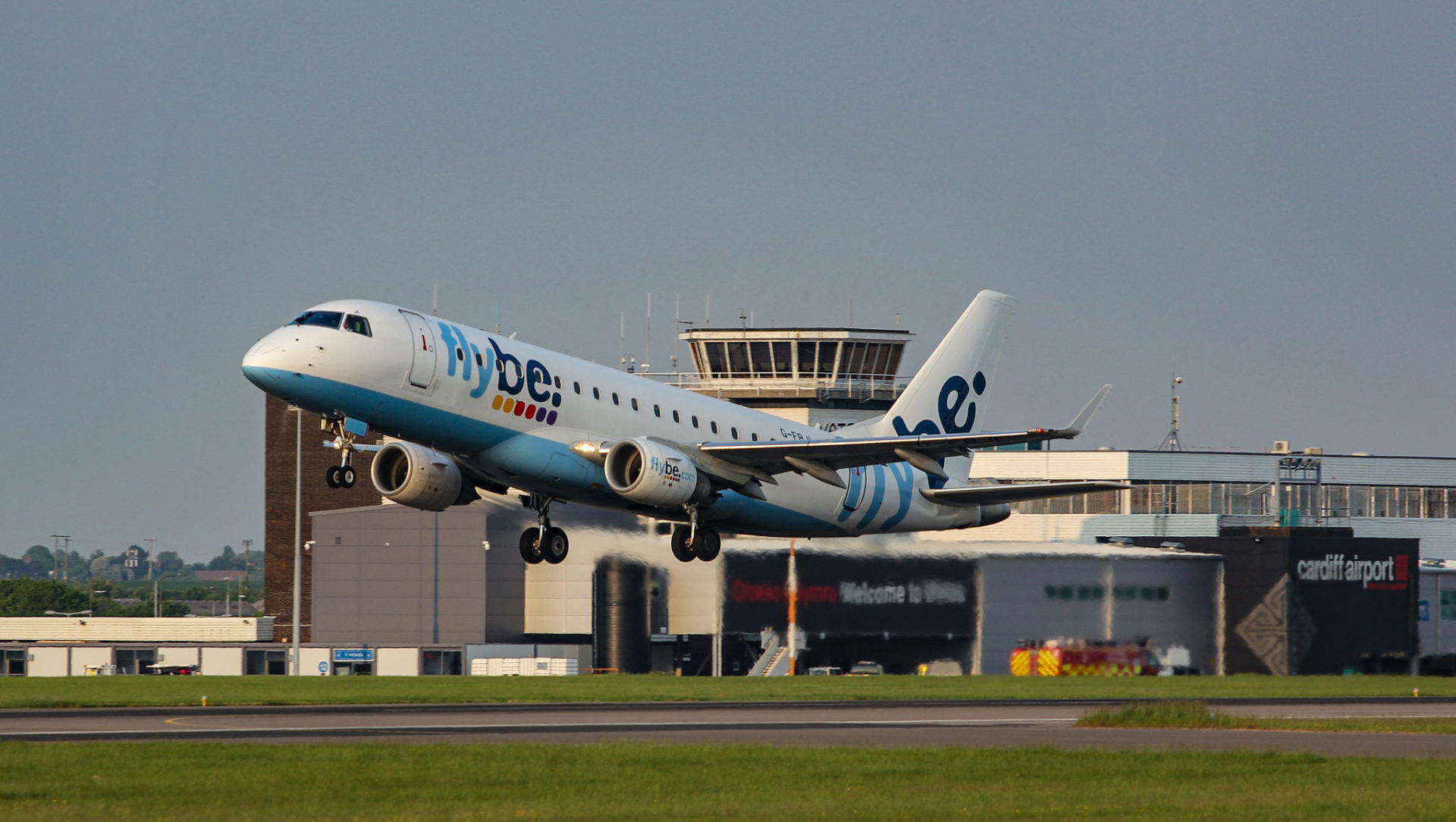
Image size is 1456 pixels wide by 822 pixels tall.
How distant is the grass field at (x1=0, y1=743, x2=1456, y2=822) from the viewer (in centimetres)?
2666

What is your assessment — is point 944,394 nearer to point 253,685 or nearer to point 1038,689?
point 1038,689

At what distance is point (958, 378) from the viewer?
54938mm

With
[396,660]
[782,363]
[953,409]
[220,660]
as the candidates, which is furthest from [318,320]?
[220,660]

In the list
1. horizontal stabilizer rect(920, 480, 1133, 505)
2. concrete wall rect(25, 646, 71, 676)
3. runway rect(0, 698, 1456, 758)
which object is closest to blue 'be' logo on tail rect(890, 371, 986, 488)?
horizontal stabilizer rect(920, 480, 1133, 505)

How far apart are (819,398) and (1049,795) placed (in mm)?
74549

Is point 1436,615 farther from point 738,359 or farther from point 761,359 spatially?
point 738,359

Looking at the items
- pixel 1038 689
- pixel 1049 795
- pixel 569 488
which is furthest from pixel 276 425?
pixel 1049 795

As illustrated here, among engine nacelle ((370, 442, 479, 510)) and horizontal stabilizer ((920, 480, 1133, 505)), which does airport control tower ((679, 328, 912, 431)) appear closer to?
horizontal stabilizer ((920, 480, 1133, 505))

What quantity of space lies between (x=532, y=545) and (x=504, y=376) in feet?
21.3

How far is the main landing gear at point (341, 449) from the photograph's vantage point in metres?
37.1

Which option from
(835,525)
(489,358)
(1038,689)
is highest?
(489,358)

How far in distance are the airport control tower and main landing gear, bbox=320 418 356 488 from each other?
64.4 metres

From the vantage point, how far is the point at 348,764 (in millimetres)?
31750

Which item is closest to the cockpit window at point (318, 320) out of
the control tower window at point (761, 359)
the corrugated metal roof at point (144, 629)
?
the control tower window at point (761, 359)
